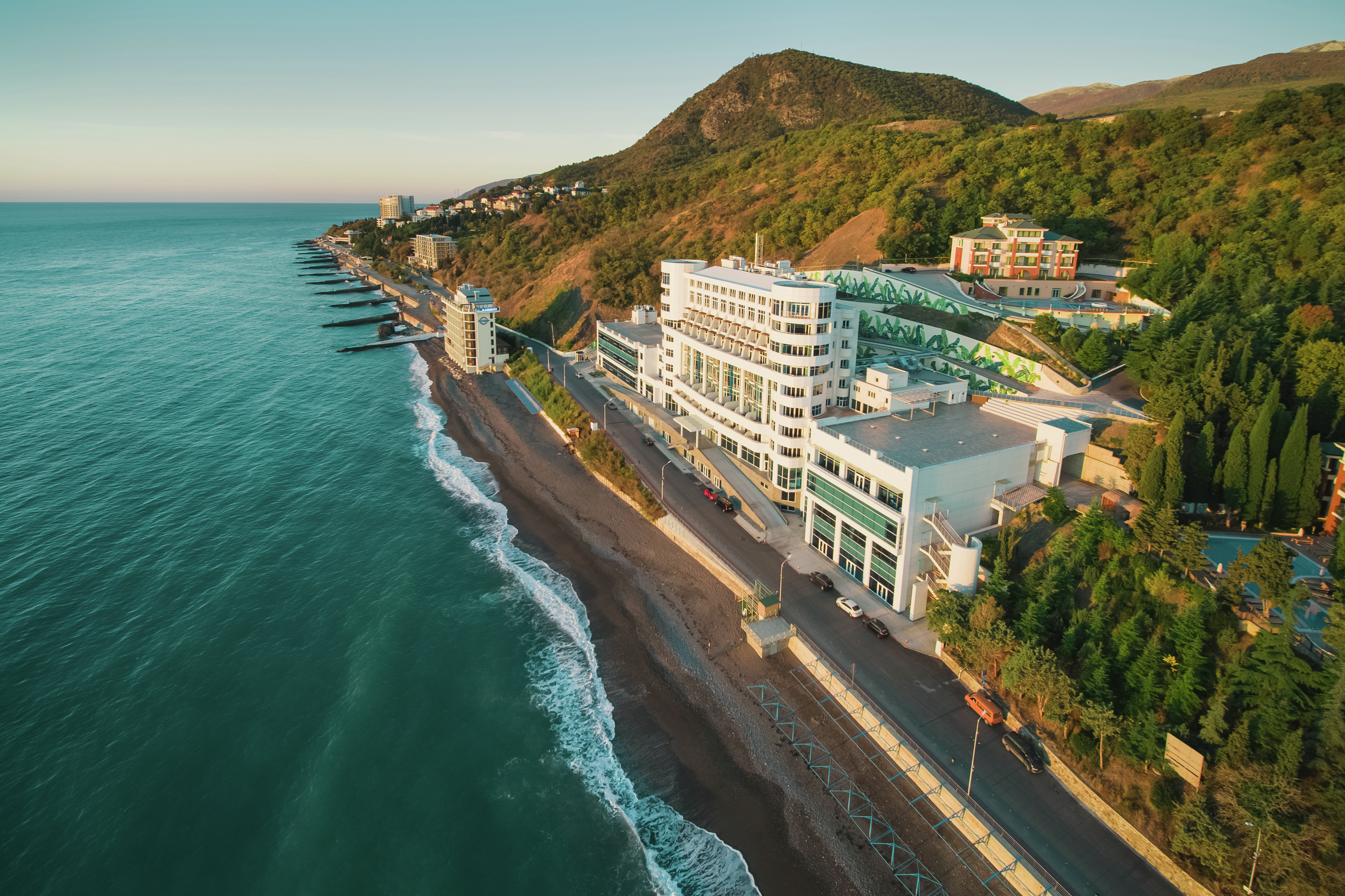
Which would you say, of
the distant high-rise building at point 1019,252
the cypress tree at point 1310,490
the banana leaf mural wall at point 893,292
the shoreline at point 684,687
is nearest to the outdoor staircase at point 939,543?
the shoreline at point 684,687

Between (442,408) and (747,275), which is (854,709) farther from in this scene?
(442,408)

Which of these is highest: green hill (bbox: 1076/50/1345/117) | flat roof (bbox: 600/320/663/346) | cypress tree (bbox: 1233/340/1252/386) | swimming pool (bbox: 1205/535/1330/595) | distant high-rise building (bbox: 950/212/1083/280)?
green hill (bbox: 1076/50/1345/117)

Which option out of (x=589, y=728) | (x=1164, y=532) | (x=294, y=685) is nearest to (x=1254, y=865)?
(x=1164, y=532)

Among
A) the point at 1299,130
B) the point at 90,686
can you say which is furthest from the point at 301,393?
the point at 1299,130

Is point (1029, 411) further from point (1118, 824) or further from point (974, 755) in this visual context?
point (1118, 824)

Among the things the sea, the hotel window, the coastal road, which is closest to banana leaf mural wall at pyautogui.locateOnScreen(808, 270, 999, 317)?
the hotel window

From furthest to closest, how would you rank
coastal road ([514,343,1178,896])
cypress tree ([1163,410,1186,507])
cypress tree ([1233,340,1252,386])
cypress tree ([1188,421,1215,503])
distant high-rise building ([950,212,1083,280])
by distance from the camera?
distant high-rise building ([950,212,1083,280]) < cypress tree ([1233,340,1252,386]) < cypress tree ([1188,421,1215,503]) < cypress tree ([1163,410,1186,507]) < coastal road ([514,343,1178,896])

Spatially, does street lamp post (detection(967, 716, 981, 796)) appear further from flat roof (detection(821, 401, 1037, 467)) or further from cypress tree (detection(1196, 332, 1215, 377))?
cypress tree (detection(1196, 332, 1215, 377))
